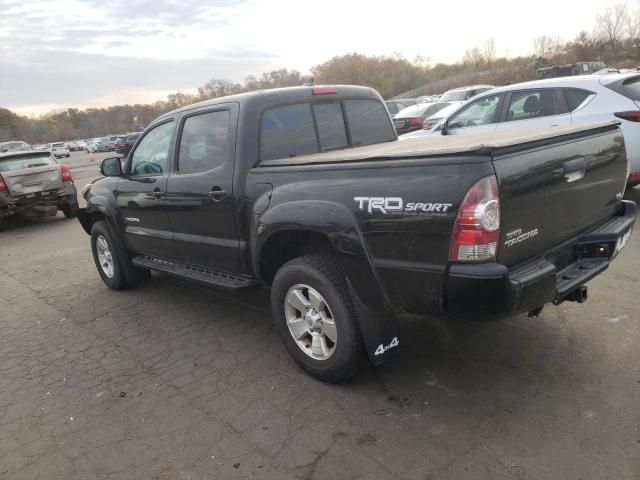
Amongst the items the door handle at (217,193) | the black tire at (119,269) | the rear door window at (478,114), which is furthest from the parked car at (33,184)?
the door handle at (217,193)

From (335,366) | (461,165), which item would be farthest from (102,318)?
(461,165)

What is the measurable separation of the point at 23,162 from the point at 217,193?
8955mm

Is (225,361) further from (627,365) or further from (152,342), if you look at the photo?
(627,365)

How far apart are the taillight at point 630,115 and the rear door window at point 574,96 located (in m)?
0.48

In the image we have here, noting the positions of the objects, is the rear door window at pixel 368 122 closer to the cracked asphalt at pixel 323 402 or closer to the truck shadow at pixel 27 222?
the cracked asphalt at pixel 323 402

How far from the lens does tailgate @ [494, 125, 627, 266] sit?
256 centimetres

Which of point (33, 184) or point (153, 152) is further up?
point (153, 152)

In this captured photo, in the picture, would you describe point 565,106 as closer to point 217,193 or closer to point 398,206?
point 217,193

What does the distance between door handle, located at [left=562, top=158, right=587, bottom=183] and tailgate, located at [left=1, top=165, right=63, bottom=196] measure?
1075cm

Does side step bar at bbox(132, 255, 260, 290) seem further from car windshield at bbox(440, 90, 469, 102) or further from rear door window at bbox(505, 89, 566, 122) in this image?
car windshield at bbox(440, 90, 469, 102)

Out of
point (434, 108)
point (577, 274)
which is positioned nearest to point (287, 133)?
point (577, 274)

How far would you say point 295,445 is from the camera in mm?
2807

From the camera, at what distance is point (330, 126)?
14.2ft

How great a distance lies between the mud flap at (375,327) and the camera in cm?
304
